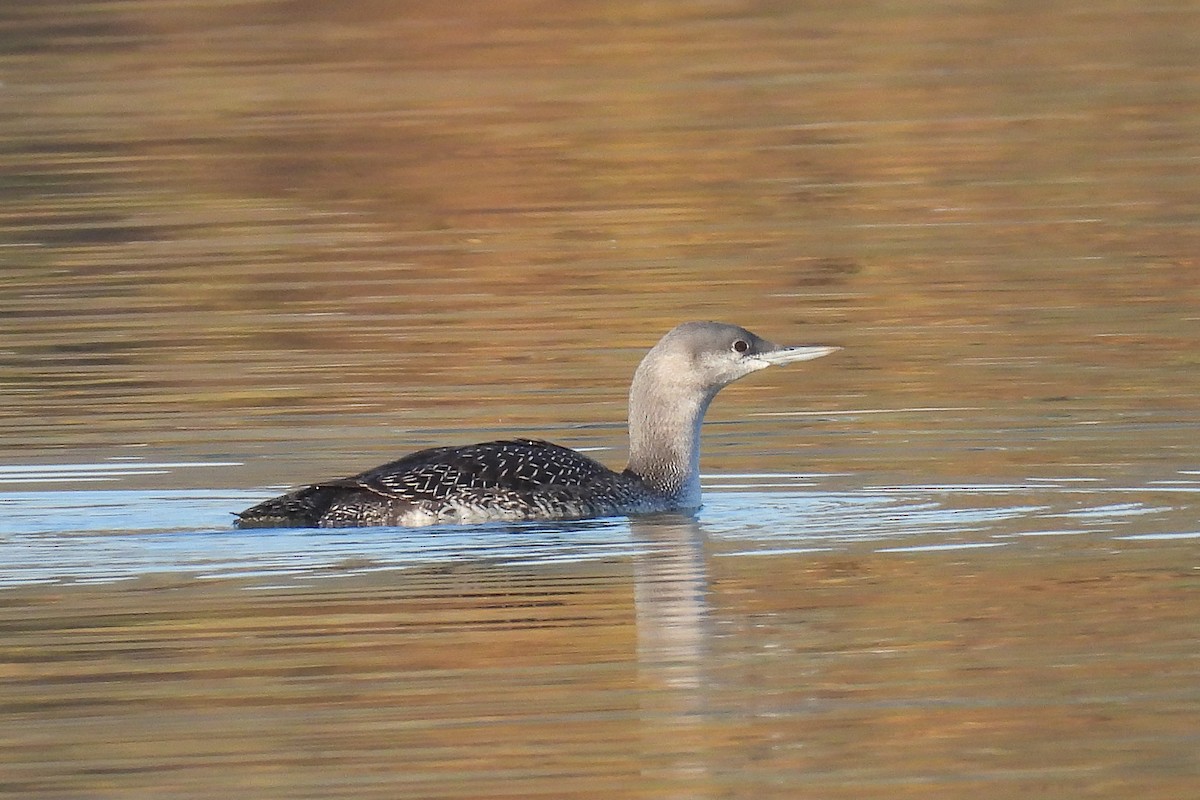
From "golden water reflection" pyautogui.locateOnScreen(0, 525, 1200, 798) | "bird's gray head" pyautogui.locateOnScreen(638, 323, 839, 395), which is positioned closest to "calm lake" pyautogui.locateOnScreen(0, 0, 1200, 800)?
"golden water reflection" pyautogui.locateOnScreen(0, 525, 1200, 798)

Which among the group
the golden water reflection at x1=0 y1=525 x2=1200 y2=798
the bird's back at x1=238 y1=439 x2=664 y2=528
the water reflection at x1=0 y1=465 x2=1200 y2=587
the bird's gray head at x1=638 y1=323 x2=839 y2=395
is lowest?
the golden water reflection at x1=0 y1=525 x2=1200 y2=798

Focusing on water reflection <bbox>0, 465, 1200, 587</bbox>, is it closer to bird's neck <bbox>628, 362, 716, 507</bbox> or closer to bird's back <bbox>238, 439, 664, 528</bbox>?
bird's back <bbox>238, 439, 664, 528</bbox>

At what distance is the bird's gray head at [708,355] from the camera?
11.4m

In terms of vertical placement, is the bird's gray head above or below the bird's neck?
above

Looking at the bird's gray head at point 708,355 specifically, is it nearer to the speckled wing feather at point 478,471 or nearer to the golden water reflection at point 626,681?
the speckled wing feather at point 478,471

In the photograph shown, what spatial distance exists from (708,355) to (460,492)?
1359mm

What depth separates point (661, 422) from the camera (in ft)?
37.5

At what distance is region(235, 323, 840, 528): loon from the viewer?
10.3 meters

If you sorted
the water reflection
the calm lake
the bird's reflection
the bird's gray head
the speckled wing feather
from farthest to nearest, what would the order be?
the bird's gray head < the speckled wing feather < the water reflection < the calm lake < the bird's reflection

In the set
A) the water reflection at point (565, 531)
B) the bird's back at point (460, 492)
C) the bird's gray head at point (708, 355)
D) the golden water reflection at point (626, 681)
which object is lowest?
the golden water reflection at point (626, 681)

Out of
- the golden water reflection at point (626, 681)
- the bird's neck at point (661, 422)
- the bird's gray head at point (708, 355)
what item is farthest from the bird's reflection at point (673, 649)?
the bird's gray head at point (708, 355)

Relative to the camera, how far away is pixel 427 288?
53.3 ft

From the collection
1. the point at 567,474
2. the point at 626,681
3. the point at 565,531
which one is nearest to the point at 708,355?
the point at 567,474

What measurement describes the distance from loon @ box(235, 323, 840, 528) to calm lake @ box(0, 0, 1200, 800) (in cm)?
11
